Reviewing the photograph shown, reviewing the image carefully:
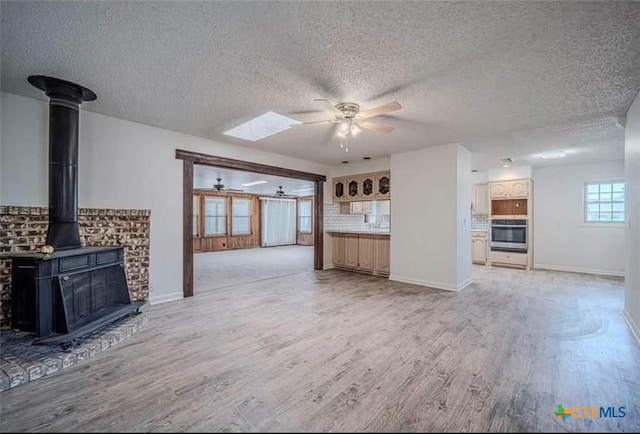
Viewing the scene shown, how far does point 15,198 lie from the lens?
9.62 ft

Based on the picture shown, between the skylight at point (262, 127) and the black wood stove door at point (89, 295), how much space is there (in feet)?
7.63

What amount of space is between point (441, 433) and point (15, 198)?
4.21 m

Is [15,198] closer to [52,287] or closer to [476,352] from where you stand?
[52,287]

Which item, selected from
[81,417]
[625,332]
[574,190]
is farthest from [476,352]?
[574,190]

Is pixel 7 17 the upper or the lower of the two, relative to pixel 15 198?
upper

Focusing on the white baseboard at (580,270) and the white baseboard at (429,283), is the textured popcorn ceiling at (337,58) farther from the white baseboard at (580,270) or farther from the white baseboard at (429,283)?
the white baseboard at (580,270)

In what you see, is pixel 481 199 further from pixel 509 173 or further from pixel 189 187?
pixel 189 187

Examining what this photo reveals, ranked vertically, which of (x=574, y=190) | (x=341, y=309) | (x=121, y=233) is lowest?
(x=341, y=309)

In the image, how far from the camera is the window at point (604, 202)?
19.3 feet

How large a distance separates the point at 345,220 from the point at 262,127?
11.4 ft

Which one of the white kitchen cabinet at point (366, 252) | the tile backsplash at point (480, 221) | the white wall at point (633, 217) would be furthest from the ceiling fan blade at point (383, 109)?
the tile backsplash at point (480, 221)

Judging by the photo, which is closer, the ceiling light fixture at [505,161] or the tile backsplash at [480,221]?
the ceiling light fixture at [505,161]

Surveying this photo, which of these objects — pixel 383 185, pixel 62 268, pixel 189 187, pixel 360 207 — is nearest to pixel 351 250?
pixel 360 207

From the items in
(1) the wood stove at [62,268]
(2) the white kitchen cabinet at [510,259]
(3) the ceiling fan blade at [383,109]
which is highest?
(3) the ceiling fan blade at [383,109]
